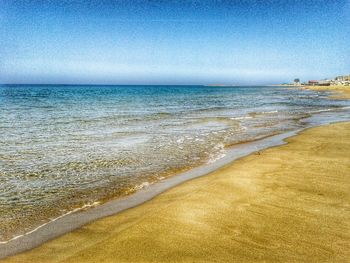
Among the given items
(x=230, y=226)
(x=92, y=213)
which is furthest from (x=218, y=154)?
(x=230, y=226)

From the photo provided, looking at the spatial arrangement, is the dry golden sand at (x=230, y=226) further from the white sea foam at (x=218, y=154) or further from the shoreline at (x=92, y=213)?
the white sea foam at (x=218, y=154)

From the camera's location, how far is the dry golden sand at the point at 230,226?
4.24m

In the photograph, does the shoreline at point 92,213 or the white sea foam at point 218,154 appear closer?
the shoreline at point 92,213

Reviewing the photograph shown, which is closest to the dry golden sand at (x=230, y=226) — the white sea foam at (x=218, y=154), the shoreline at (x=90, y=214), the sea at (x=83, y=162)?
the shoreline at (x=90, y=214)

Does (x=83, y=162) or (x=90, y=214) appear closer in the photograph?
(x=90, y=214)

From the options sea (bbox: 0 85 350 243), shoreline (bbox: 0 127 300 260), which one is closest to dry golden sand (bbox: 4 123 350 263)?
shoreline (bbox: 0 127 300 260)

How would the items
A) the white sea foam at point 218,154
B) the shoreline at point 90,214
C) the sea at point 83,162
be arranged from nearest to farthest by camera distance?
the shoreline at point 90,214
the sea at point 83,162
the white sea foam at point 218,154

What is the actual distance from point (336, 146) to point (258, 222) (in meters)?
8.59

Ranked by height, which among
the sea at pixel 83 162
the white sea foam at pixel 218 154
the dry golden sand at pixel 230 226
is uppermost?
the dry golden sand at pixel 230 226

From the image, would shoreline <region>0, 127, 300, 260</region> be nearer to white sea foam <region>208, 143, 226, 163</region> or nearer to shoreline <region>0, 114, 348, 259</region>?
shoreline <region>0, 114, 348, 259</region>

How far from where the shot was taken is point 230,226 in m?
5.03

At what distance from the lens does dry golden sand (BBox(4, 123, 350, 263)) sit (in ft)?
13.9

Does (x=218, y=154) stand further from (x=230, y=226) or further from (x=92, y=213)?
(x=230, y=226)

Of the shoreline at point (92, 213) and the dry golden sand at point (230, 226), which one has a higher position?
the dry golden sand at point (230, 226)
